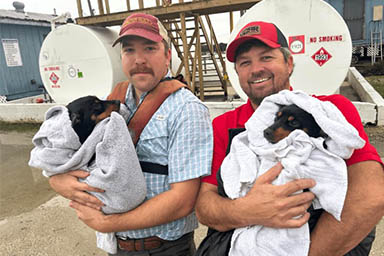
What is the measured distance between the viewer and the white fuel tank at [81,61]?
727cm

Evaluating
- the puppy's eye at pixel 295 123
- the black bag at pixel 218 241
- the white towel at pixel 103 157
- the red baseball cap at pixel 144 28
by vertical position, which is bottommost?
the black bag at pixel 218 241

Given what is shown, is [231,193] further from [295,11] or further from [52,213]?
[295,11]

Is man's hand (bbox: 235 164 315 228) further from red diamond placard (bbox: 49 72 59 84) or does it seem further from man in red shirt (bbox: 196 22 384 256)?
red diamond placard (bbox: 49 72 59 84)

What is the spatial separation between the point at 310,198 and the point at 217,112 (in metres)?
5.22

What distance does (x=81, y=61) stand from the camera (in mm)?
7504

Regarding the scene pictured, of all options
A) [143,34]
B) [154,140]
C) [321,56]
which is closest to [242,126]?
[154,140]

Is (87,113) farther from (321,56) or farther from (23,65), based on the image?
(23,65)

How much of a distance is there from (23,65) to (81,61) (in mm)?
6506

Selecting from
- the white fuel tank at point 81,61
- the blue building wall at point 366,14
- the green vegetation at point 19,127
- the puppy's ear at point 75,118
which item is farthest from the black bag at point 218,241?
the blue building wall at point 366,14

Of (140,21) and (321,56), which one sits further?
(321,56)

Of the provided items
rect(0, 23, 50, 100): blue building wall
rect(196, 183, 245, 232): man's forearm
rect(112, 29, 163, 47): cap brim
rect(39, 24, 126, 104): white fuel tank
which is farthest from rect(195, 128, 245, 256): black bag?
rect(0, 23, 50, 100): blue building wall

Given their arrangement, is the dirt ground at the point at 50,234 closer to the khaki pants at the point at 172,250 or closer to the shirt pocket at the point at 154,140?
the khaki pants at the point at 172,250

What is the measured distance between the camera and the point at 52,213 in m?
3.73

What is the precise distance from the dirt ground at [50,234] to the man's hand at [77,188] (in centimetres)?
164
